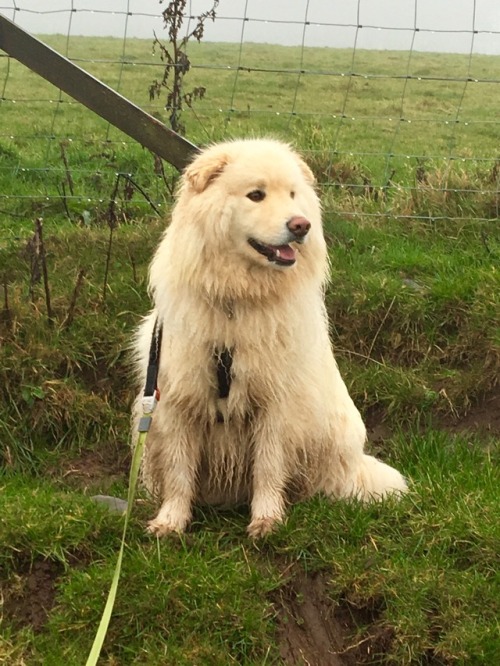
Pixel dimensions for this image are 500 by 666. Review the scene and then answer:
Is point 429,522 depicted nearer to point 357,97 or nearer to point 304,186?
point 304,186

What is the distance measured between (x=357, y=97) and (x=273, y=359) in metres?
14.8

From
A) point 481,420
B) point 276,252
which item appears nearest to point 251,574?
point 276,252

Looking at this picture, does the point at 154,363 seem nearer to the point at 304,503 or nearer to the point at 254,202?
the point at 254,202

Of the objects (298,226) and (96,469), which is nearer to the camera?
(298,226)

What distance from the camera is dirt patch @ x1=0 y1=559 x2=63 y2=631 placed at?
3391mm

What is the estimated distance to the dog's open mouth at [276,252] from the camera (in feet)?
11.3

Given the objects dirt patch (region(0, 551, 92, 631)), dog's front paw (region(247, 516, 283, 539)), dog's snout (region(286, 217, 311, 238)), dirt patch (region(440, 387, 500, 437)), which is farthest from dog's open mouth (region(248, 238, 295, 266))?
dirt patch (region(440, 387, 500, 437))

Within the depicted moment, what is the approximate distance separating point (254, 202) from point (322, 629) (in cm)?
170

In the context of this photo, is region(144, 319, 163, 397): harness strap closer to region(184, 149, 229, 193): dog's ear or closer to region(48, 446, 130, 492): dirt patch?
region(184, 149, 229, 193): dog's ear

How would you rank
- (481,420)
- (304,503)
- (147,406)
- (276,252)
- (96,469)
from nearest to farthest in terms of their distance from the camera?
(276,252) → (147,406) → (304,503) → (96,469) → (481,420)

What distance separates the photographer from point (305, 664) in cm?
329

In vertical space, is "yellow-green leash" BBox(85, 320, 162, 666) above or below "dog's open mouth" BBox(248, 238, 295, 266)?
below

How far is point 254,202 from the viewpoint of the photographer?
3461 millimetres

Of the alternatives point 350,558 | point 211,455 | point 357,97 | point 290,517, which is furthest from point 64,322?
point 357,97
